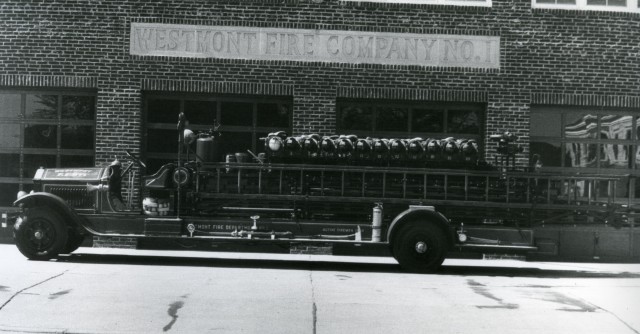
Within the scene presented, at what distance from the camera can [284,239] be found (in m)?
12.3

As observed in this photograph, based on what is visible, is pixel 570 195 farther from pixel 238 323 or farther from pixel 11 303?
pixel 11 303

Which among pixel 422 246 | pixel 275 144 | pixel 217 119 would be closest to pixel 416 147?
pixel 422 246

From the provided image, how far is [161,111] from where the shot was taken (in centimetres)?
1554

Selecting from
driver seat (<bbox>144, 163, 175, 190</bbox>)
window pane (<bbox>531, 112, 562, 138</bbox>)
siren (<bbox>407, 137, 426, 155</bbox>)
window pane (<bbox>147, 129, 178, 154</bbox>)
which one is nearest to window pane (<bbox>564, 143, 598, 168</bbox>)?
window pane (<bbox>531, 112, 562, 138</bbox>)

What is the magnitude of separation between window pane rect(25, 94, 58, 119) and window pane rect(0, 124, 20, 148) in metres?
0.36

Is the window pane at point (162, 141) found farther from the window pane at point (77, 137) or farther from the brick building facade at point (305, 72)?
the window pane at point (77, 137)

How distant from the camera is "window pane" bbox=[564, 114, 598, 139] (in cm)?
1573

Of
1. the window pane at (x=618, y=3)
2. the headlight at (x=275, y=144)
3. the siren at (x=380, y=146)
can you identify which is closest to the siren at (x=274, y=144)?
the headlight at (x=275, y=144)

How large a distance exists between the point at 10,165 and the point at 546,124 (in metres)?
10.5

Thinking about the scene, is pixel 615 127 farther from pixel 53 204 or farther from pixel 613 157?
pixel 53 204

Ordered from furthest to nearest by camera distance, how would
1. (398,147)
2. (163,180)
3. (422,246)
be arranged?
1. (398,147)
2. (163,180)
3. (422,246)

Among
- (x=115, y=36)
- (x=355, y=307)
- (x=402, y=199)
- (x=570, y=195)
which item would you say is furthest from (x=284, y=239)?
(x=115, y=36)

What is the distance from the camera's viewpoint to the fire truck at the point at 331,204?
1232 cm

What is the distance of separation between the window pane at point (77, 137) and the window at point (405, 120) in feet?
15.8
